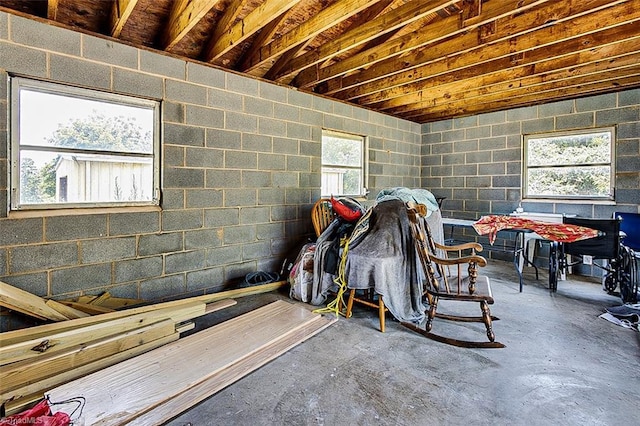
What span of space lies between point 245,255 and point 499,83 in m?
3.86

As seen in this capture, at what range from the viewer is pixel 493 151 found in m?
5.48

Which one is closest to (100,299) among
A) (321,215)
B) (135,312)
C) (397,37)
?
(135,312)

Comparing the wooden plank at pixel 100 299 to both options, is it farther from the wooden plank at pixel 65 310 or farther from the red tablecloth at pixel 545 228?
the red tablecloth at pixel 545 228

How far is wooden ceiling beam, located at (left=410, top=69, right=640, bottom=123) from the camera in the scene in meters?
4.05

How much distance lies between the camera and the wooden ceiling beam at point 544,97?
13.3 feet

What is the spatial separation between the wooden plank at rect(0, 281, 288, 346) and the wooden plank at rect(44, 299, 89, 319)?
0.77ft

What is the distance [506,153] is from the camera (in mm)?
5332

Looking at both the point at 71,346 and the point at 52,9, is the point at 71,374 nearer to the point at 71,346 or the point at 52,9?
the point at 71,346

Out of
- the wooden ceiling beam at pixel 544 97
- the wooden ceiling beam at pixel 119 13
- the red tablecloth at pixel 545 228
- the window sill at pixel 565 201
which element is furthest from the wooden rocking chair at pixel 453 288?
the wooden ceiling beam at pixel 544 97

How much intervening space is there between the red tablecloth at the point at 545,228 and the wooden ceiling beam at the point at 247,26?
127 inches

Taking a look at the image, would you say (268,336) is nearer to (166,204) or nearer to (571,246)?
(166,204)

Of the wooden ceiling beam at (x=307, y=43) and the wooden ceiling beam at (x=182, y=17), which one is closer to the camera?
the wooden ceiling beam at (x=182, y=17)

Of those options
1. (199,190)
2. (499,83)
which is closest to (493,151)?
(499,83)

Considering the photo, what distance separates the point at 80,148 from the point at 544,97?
570 centimetres
